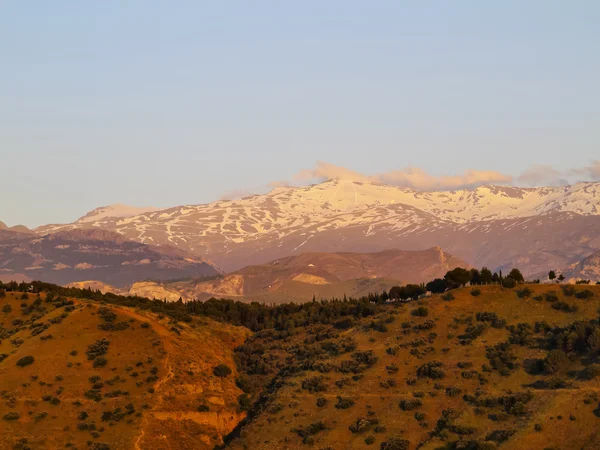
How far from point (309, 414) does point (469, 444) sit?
114 feet

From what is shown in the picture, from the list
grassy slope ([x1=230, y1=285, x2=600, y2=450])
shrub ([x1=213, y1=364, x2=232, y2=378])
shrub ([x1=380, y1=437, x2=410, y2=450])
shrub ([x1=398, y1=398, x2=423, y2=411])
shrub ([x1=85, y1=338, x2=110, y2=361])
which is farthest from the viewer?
shrub ([x1=213, y1=364, x2=232, y2=378])

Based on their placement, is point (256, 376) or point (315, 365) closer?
point (315, 365)

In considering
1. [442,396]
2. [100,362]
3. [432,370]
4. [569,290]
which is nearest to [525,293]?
[569,290]

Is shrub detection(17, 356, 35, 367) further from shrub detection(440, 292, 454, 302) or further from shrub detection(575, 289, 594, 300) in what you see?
shrub detection(575, 289, 594, 300)

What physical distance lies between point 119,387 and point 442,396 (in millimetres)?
62006

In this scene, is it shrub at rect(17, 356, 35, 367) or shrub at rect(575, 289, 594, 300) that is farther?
shrub at rect(575, 289, 594, 300)

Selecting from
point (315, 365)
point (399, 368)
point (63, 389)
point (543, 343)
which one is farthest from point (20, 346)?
point (543, 343)

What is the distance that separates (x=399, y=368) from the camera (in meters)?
170

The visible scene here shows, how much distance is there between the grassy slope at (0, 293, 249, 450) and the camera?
153125 mm

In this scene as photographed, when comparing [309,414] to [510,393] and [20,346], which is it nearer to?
[510,393]

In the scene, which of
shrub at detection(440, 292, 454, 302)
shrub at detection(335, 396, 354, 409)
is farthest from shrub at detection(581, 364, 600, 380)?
shrub at detection(440, 292, 454, 302)

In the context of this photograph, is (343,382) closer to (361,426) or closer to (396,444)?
(361,426)

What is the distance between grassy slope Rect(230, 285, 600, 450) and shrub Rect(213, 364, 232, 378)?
688 inches

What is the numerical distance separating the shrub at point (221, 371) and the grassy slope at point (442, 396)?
1747 centimetres
